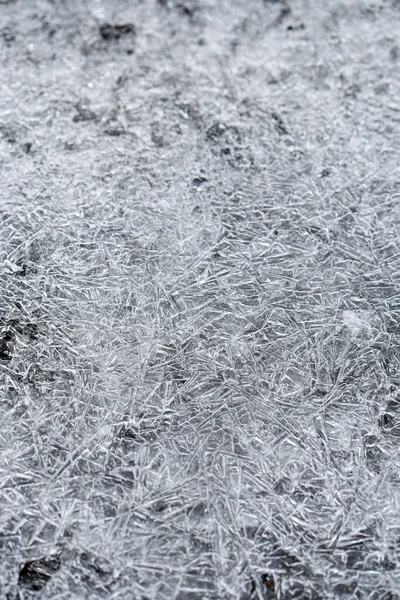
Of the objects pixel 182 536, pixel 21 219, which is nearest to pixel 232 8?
pixel 21 219

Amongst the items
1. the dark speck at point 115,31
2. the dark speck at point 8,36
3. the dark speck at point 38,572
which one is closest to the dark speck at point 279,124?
the dark speck at point 115,31

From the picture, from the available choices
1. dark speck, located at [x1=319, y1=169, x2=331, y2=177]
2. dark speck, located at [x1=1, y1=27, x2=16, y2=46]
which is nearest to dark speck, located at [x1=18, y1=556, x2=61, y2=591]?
dark speck, located at [x1=319, y1=169, x2=331, y2=177]

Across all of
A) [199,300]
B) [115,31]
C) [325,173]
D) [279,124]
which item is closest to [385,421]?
[199,300]

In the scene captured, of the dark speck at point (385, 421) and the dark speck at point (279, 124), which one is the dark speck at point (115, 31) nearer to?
the dark speck at point (279, 124)

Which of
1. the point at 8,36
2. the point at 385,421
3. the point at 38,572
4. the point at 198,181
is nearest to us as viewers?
the point at 38,572

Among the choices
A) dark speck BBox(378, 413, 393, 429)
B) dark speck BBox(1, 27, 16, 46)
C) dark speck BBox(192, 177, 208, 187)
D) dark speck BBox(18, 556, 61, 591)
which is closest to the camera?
dark speck BBox(18, 556, 61, 591)

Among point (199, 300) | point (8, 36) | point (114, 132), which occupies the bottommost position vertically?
point (199, 300)

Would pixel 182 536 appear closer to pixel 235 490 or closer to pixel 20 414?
pixel 235 490

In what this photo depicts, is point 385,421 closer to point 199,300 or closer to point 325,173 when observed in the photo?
point 199,300

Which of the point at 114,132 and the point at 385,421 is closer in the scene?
the point at 385,421

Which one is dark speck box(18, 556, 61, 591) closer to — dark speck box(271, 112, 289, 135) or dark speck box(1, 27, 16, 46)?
dark speck box(271, 112, 289, 135)
